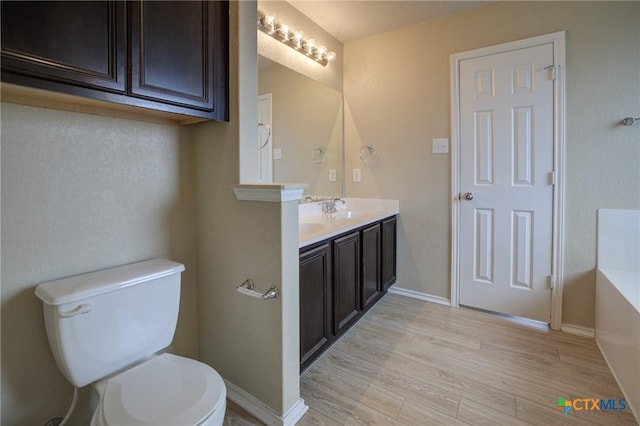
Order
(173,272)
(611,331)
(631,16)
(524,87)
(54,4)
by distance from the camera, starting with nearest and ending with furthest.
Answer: (54,4) → (173,272) → (611,331) → (631,16) → (524,87)

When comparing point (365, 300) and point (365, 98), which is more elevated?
point (365, 98)

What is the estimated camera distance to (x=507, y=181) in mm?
2350

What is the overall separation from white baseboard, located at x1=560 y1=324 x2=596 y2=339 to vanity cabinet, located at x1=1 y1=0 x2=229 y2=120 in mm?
2626

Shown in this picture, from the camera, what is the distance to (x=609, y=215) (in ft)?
6.72

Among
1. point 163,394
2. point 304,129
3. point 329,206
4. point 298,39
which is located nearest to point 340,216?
point 329,206

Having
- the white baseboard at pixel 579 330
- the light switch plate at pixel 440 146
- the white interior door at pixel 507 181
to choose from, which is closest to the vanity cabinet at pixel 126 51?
the light switch plate at pixel 440 146

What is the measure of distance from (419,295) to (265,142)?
188 centimetres

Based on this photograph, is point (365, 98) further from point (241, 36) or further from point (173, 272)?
point (173, 272)

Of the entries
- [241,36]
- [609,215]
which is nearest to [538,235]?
[609,215]

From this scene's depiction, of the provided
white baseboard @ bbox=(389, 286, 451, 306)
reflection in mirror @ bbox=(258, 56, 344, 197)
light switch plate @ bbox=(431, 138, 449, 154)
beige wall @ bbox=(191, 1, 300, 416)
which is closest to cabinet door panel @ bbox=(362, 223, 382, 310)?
white baseboard @ bbox=(389, 286, 451, 306)

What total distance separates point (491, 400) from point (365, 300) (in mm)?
936

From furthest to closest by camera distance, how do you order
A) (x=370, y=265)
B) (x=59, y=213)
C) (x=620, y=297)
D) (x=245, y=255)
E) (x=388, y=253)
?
(x=388, y=253), (x=370, y=265), (x=620, y=297), (x=245, y=255), (x=59, y=213)

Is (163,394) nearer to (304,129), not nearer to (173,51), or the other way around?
(173,51)

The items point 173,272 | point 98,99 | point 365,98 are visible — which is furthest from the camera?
point 365,98
